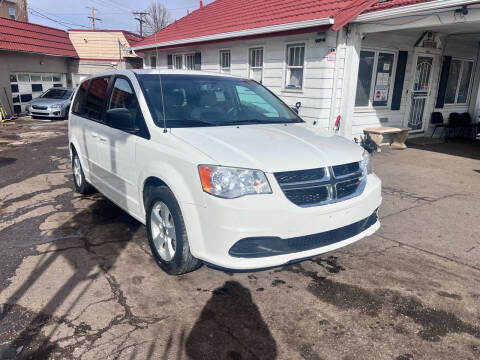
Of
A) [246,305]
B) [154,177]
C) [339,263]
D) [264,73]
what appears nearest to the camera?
[246,305]

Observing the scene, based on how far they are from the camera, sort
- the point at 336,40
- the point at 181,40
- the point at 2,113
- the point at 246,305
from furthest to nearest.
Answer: the point at 2,113 → the point at 181,40 → the point at 336,40 → the point at 246,305

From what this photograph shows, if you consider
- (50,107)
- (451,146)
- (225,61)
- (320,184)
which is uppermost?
(225,61)

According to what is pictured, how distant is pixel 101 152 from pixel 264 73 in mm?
7275

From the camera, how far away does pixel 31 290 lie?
10.0ft

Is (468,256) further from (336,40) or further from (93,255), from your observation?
(336,40)

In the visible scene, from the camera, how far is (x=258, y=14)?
11.4 metres

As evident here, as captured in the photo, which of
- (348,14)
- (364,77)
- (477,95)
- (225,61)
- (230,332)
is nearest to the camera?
(230,332)

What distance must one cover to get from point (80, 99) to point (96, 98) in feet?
2.27

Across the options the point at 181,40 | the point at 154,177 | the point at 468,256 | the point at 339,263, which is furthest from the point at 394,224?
the point at 181,40

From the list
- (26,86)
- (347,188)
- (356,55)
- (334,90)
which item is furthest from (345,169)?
(26,86)

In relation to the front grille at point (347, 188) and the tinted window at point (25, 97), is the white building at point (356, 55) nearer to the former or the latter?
the front grille at point (347, 188)

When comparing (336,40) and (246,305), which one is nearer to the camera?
(246,305)

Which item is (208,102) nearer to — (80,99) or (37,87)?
(80,99)

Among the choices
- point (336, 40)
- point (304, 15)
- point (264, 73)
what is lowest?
point (264, 73)
